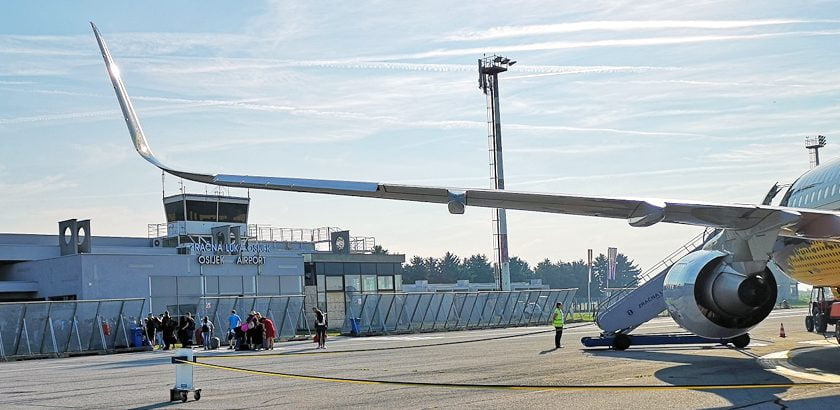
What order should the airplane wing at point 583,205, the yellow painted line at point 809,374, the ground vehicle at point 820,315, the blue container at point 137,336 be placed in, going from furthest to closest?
the blue container at point 137,336
the ground vehicle at point 820,315
the yellow painted line at point 809,374
the airplane wing at point 583,205

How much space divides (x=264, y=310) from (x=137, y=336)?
655 cm

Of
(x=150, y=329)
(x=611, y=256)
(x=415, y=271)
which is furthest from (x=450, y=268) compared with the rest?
(x=150, y=329)

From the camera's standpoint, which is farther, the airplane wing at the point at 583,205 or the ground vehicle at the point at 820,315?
the ground vehicle at the point at 820,315

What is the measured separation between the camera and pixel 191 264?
185 ft

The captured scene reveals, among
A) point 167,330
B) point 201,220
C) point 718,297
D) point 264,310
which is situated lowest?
point 167,330

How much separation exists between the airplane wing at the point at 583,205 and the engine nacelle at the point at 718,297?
236 centimetres

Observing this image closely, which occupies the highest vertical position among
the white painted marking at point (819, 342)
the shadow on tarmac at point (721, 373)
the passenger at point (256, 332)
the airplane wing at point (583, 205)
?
the airplane wing at point (583, 205)

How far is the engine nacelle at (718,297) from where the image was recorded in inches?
709

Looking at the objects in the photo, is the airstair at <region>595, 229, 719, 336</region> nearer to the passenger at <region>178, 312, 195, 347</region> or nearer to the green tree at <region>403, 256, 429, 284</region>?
the passenger at <region>178, 312, 195, 347</region>

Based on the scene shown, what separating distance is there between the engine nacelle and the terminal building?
38.3 meters

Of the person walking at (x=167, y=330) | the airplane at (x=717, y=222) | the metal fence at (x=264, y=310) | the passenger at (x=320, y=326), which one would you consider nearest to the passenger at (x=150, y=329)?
the person walking at (x=167, y=330)

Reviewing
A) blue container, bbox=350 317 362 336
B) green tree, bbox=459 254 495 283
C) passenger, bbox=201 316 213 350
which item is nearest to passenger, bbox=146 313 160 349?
passenger, bbox=201 316 213 350

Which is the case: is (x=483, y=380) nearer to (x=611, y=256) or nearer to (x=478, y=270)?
(x=611, y=256)

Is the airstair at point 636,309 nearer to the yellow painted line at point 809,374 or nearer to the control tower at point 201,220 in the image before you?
the yellow painted line at point 809,374
